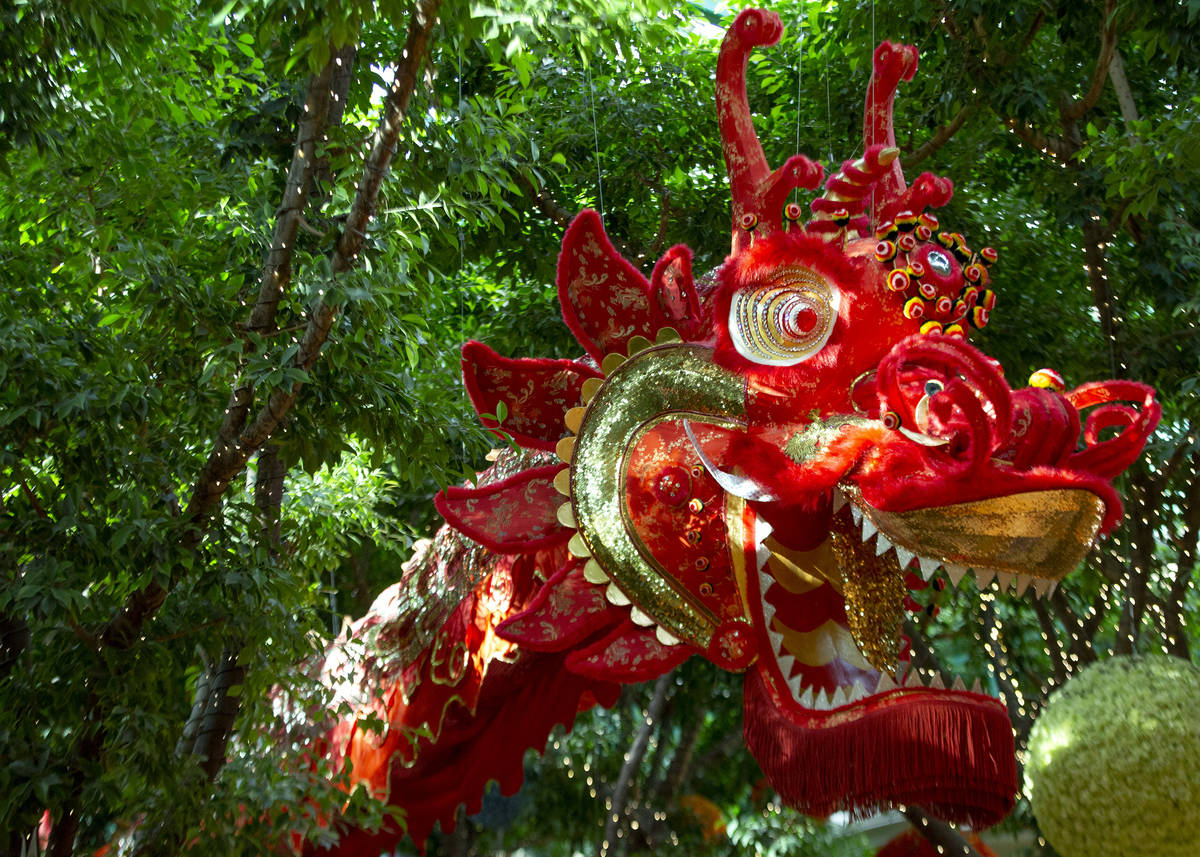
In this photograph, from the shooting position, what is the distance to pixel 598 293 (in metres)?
2.82

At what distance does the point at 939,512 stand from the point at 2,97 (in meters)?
2.03

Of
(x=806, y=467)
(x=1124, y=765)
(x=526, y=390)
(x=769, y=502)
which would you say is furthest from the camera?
(x=526, y=390)

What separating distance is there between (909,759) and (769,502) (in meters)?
0.56

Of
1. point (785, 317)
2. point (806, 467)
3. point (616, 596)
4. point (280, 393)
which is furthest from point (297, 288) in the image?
point (806, 467)

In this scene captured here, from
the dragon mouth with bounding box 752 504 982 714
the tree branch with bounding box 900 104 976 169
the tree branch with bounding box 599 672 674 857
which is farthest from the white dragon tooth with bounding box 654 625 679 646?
the tree branch with bounding box 599 672 674 857

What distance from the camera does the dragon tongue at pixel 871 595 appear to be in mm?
2430

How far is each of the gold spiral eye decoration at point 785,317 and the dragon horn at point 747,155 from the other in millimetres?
124

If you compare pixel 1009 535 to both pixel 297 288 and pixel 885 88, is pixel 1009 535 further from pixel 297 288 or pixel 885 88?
pixel 297 288

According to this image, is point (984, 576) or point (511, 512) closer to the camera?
point (984, 576)

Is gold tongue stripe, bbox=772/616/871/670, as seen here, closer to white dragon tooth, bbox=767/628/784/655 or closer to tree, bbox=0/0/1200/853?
white dragon tooth, bbox=767/628/784/655

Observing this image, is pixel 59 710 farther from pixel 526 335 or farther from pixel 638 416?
pixel 526 335

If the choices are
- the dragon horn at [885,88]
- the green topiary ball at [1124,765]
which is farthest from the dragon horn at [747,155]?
the green topiary ball at [1124,765]

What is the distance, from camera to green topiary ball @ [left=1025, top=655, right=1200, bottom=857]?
2.21 metres

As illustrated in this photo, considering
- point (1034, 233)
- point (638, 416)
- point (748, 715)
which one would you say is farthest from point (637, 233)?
point (748, 715)
